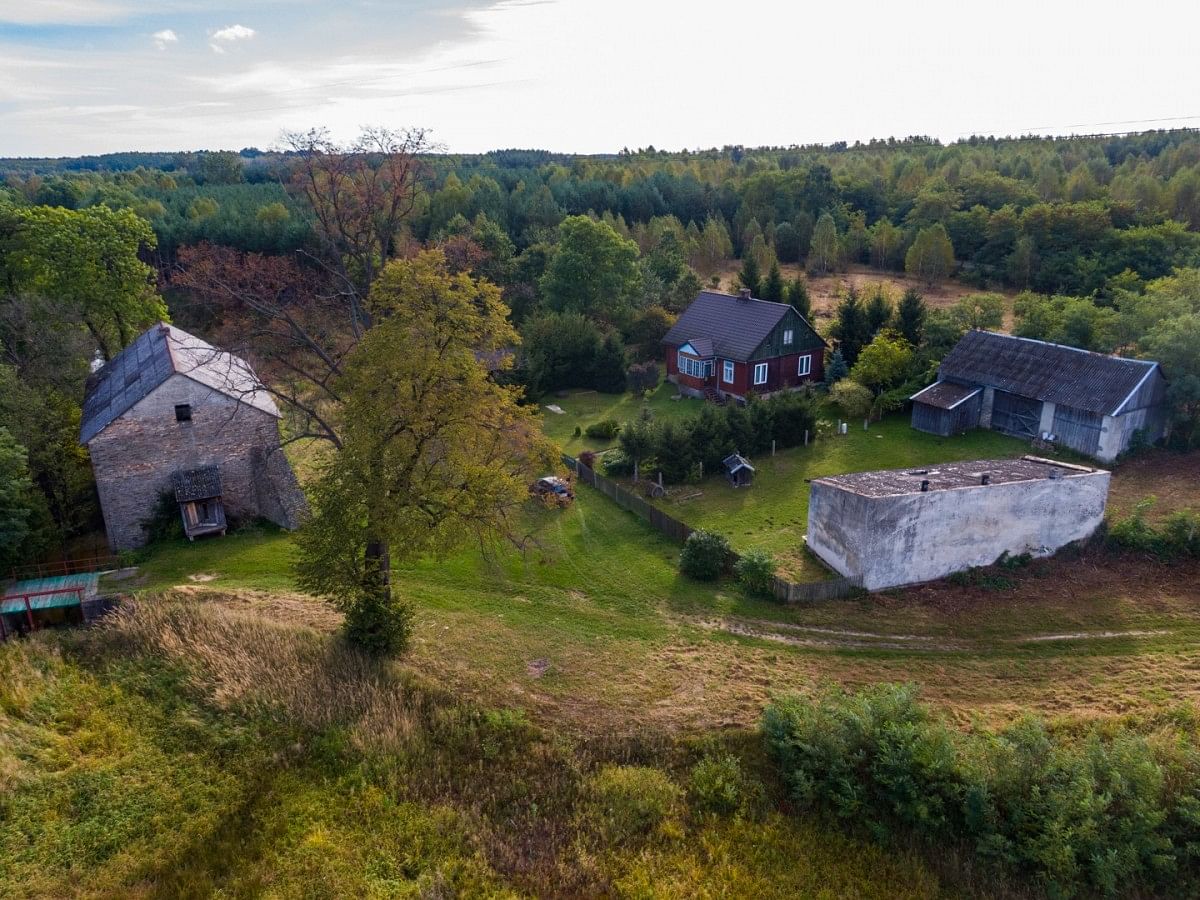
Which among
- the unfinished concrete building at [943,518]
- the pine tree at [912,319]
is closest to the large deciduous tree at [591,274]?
the pine tree at [912,319]

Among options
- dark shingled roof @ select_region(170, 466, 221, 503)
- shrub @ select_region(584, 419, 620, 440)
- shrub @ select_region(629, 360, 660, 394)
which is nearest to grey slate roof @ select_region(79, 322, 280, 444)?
dark shingled roof @ select_region(170, 466, 221, 503)

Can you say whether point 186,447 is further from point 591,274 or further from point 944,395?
point 944,395

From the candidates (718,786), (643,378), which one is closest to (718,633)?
(718,786)

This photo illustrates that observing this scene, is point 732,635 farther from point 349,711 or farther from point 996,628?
point 349,711

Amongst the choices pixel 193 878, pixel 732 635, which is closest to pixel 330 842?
pixel 193 878

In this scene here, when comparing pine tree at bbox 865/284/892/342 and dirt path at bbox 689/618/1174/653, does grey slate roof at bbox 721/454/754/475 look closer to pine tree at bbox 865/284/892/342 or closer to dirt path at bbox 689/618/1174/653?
dirt path at bbox 689/618/1174/653

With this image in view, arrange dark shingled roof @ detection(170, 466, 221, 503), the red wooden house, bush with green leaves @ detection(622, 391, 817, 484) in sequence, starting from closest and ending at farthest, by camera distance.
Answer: dark shingled roof @ detection(170, 466, 221, 503) → bush with green leaves @ detection(622, 391, 817, 484) → the red wooden house
